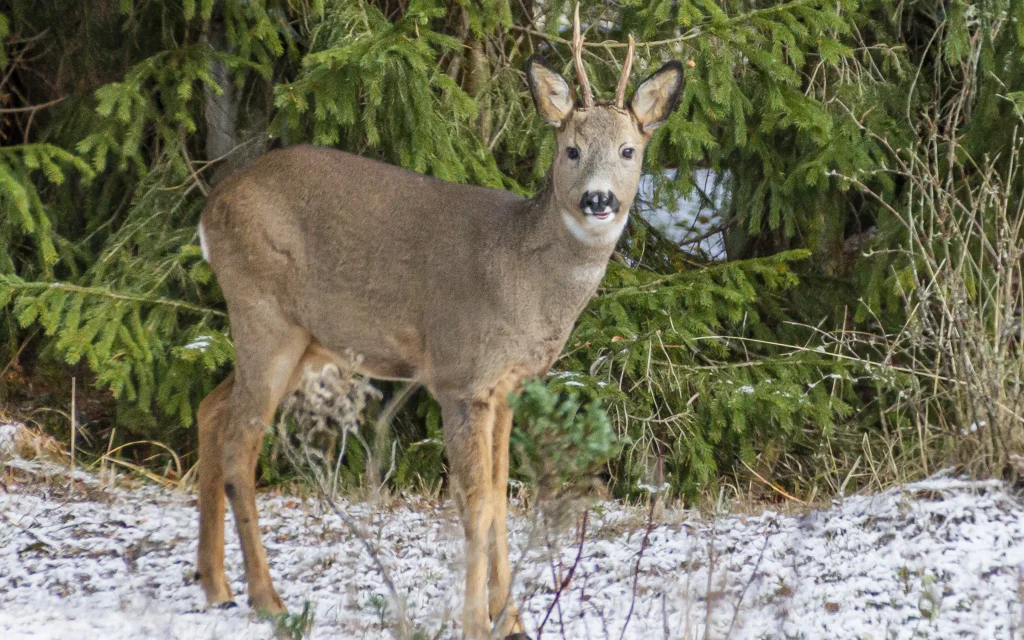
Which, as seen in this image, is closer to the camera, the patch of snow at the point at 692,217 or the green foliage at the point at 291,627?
the green foliage at the point at 291,627

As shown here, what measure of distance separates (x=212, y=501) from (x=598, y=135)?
2.12 m

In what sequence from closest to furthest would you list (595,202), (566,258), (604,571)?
1. (595,202)
2. (566,258)
3. (604,571)

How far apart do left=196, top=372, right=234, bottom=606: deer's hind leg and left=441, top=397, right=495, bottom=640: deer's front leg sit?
1.07 meters

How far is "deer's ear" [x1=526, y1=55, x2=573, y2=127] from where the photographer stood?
4.91 meters

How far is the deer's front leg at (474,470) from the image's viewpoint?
4.55 meters

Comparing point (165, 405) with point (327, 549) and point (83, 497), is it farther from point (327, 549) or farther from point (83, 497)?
point (327, 549)

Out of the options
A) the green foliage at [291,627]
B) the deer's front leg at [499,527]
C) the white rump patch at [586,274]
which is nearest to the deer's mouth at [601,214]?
the white rump patch at [586,274]

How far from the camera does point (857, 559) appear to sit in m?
4.81

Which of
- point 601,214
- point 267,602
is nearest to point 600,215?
point 601,214

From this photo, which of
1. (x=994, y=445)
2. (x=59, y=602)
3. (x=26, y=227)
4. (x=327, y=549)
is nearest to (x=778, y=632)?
(x=994, y=445)

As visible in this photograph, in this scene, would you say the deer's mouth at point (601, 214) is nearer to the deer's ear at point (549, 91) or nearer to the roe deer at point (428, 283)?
the roe deer at point (428, 283)

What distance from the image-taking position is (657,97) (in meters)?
5.00

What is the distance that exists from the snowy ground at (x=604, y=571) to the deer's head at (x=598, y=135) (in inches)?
48.5

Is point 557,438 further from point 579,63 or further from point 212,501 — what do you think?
point 212,501
